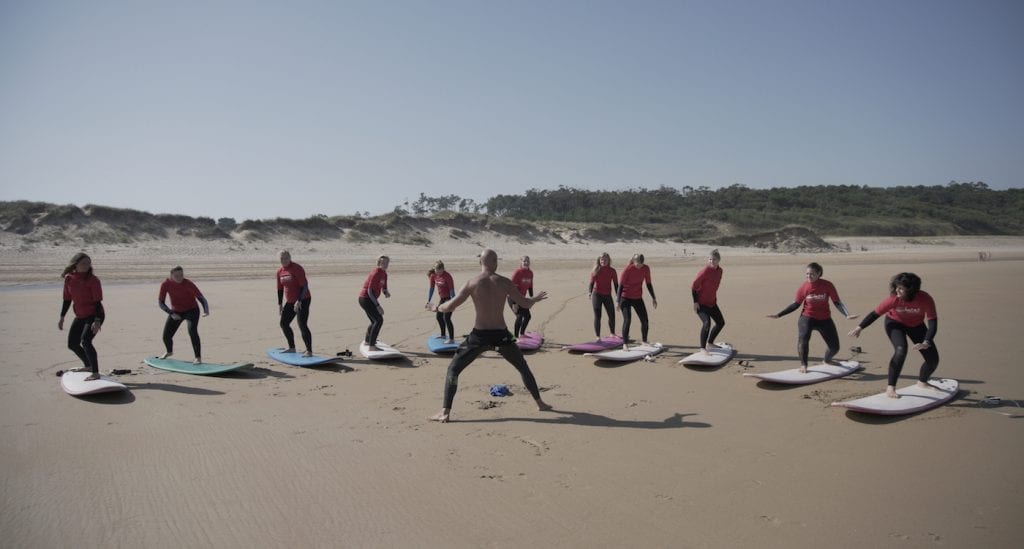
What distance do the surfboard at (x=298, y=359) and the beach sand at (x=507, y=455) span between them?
16 centimetres

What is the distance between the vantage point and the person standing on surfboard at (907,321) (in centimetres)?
610

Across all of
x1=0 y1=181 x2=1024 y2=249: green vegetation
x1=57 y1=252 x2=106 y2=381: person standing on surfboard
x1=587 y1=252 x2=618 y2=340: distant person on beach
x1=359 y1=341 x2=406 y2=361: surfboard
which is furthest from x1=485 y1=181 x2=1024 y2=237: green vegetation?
x1=57 y1=252 x2=106 y2=381: person standing on surfboard

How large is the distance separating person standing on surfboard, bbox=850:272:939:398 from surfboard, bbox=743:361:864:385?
3.48 ft

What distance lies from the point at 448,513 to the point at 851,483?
3097 millimetres

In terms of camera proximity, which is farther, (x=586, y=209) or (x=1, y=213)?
(x=586, y=209)

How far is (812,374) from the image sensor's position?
744cm

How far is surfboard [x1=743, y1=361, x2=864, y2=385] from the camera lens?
23.5ft

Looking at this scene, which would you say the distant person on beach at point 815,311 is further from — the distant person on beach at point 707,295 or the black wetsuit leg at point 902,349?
the distant person on beach at point 707,295

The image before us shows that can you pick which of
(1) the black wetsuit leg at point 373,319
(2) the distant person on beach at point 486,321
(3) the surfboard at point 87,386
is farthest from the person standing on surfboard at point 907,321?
(3) the surfboard at point 87,386

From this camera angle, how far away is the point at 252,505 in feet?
Answer: 13.5

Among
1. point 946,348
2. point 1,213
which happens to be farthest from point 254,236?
point 946,348

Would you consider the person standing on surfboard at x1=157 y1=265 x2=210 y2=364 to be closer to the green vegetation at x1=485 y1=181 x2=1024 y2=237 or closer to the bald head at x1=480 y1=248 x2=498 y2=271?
the bald head at x1=480 y1=248 x2=498 y2=271

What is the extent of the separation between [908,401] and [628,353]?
3.83 m

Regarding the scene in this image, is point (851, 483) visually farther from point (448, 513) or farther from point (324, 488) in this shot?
point (324, 488)
